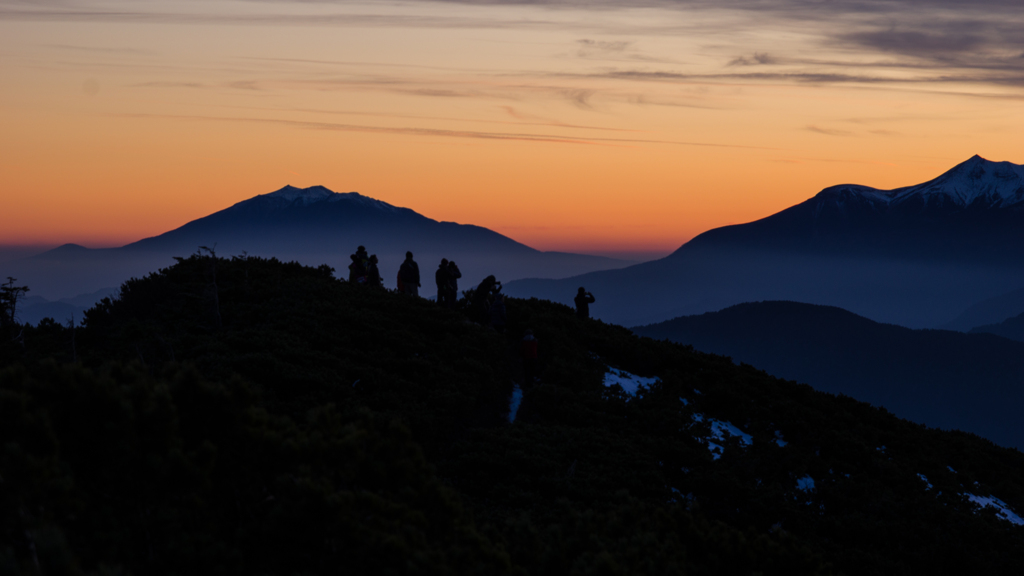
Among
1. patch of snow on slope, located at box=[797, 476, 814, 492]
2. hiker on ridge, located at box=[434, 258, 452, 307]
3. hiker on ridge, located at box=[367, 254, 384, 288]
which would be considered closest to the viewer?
patch of snow on slope, located at box=[797, 476, 814, 492]

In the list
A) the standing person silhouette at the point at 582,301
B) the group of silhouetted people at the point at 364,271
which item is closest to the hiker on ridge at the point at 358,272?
the group of silhouetted people at the point at 364,271

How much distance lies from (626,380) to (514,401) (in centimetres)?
472

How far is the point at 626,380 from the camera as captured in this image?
2044 centimetres

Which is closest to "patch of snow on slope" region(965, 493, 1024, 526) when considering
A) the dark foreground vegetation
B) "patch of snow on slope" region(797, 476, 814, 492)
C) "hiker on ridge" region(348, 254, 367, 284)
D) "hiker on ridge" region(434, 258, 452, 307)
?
the dark foreground vegetation

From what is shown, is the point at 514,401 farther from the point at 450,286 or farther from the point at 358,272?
the point at 358,272

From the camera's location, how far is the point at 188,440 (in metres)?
4.87

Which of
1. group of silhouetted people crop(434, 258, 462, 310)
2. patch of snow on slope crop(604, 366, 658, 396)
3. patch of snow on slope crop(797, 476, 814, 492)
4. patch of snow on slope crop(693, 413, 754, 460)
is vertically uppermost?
group of silhouetted people crop(434, 258, 462, 310)

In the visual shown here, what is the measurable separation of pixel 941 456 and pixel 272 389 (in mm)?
17818

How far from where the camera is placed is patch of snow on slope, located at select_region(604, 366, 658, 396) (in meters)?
19.4

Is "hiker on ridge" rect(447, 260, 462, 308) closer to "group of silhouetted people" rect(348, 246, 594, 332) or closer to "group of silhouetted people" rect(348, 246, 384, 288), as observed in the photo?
"group of silhouetted people" rect(348, 246, 594, 332)

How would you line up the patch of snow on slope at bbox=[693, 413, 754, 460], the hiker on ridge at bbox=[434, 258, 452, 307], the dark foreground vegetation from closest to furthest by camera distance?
1. the dark foreground vegetation
2. the patch of snow on slope at bbox=[693, 413, 754, 460]
3. the hiker on ridge at bbox=[434, 258, 452, 307]

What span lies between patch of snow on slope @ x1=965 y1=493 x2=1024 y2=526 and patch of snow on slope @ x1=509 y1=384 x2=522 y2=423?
35.7 feet

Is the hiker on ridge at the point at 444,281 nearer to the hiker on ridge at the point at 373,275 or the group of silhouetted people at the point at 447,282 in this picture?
the group of silhouetted people at the point at 447,282

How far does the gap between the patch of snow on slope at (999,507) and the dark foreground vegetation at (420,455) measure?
16.7 inches
